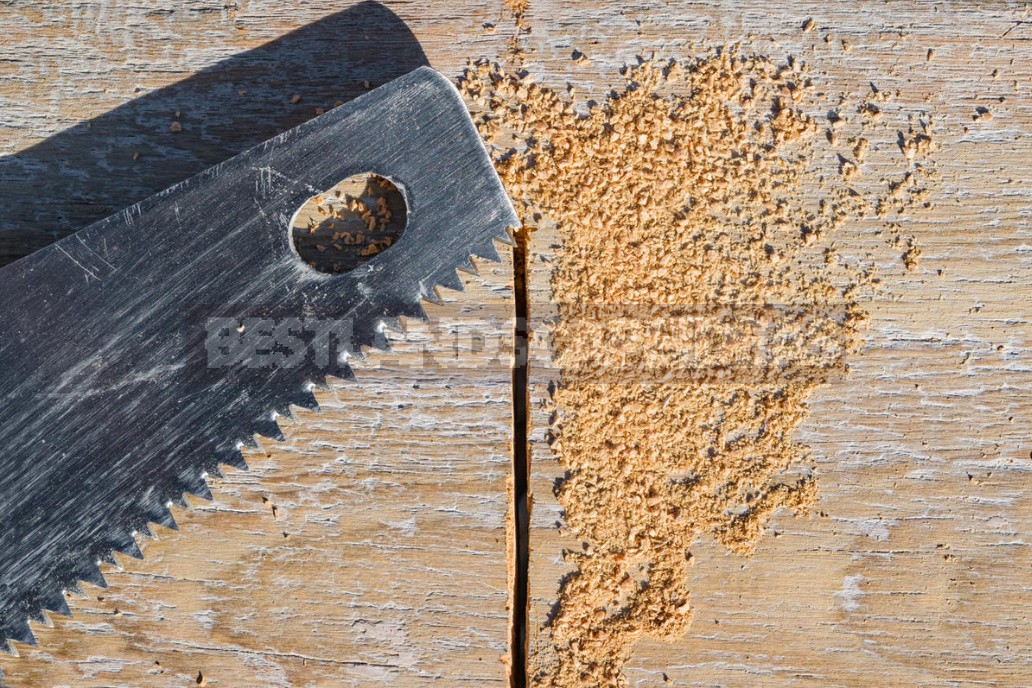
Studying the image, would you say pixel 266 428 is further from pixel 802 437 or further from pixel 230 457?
pixel 802 437

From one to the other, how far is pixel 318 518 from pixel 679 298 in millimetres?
789

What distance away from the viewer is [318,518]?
1.18m

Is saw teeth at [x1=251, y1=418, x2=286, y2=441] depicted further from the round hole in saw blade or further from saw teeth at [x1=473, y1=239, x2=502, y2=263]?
saw teeth at [x1=473, y1=239, x2=502, y2=263]

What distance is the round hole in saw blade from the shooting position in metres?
1.13

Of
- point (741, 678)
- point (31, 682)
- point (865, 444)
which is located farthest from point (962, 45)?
point (31, 682)

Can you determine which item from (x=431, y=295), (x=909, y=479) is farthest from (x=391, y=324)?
(x=909, y=479)

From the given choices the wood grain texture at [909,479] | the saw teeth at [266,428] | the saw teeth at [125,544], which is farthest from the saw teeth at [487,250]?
the saw teeth at [125,544]

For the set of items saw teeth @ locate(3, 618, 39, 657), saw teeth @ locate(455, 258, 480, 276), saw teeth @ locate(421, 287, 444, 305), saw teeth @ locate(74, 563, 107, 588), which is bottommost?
saw teeth @ locate(3, 618, 39, 657)

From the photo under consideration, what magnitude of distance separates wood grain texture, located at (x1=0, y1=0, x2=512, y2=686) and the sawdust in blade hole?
14 centimetres

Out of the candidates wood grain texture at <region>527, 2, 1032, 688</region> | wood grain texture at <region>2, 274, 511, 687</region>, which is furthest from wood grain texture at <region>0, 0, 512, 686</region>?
wood grain texture at <region>527, 2, 1032, 688</region>

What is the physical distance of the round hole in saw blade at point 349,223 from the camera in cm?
113

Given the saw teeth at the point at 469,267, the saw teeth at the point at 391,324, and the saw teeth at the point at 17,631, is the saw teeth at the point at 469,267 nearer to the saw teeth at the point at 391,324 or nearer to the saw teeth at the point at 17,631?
the saw teeth at the point at 391,324

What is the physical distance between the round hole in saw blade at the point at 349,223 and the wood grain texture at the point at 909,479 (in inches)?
10.7

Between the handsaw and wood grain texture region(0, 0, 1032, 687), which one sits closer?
the handsaw
